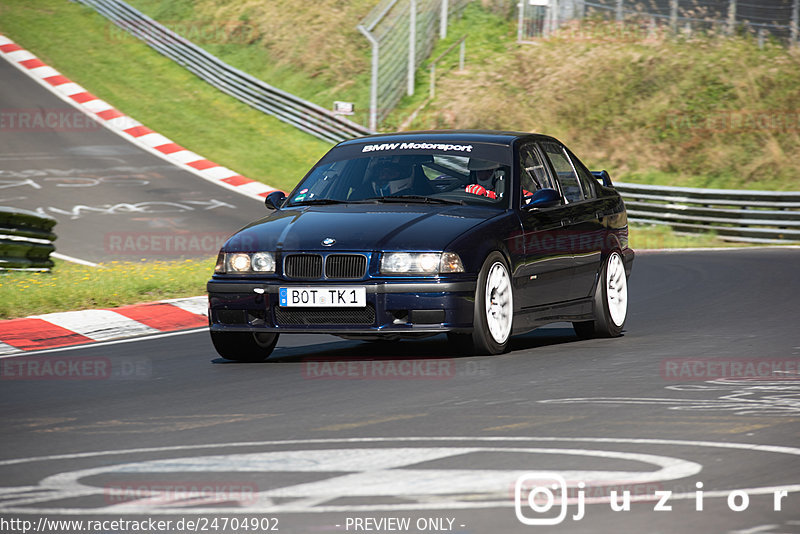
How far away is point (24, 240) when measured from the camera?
15.2m

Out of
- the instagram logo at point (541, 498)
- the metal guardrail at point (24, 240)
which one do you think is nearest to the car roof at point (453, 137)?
the instagram logo at point (541, 498)

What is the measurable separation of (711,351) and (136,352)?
14.0ft

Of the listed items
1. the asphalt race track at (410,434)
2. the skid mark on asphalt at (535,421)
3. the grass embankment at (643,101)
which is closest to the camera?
the asphalt race track at (410,434)

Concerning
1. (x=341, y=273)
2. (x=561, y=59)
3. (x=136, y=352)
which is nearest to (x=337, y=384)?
(x=341, y=273)

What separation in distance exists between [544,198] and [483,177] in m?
0.51

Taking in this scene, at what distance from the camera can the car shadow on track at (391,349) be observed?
380 inches

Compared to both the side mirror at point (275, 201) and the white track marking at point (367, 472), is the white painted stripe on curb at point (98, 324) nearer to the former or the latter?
the side mirror at point (275, 201)

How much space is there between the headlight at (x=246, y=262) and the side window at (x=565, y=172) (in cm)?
273

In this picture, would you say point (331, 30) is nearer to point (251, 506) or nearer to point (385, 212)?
point (385, 212)

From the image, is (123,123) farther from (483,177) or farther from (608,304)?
(483,177)

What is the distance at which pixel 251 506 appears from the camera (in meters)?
4.87

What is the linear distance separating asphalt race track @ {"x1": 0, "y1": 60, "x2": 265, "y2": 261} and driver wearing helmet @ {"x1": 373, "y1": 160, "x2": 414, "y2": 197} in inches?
335

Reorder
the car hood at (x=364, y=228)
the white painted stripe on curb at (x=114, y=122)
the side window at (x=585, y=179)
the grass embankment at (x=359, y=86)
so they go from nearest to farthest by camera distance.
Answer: the car hood at (x=364, y=228) < the side window at (x=585, y=179) < the white painted stripe on curb at (x=114, y=122) < the grass embankment at (x=359, y=86)

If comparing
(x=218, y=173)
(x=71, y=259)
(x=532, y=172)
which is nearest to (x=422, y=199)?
(x=532, y=172)
